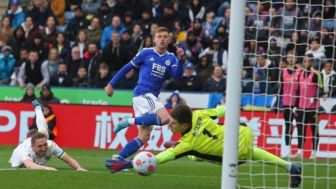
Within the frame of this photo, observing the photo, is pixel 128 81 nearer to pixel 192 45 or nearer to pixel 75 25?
pixel 192 45

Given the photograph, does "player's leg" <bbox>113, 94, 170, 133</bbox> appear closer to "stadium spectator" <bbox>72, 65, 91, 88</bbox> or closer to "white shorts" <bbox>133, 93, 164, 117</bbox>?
"white shorts" <bbox>133, 93, 164, 117</bbox>

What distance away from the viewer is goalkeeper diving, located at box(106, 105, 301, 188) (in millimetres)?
11906

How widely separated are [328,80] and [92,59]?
7335mm

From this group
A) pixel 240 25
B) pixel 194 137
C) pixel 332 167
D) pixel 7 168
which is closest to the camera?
pixel 240 25

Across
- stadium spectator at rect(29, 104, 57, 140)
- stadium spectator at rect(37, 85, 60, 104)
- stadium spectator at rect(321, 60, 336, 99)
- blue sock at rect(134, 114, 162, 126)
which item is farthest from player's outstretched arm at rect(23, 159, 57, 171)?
stadium spectator at rect(37, 85, 60, 104)

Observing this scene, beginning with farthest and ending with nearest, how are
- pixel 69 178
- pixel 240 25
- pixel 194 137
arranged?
pixel 69 178, pixel 194 137, pixel 240 25

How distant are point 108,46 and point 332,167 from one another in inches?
358

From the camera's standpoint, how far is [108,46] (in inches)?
939

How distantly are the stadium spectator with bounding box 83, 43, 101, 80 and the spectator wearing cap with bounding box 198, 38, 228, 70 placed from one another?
2.46 m

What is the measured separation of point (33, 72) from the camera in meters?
23.8

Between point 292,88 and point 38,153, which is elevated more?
point 292,88

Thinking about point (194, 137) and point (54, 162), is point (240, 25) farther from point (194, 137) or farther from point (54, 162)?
point (54, 162)

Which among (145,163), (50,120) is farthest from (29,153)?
(50,120)

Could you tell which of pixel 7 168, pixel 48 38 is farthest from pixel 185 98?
pixel 7 168
